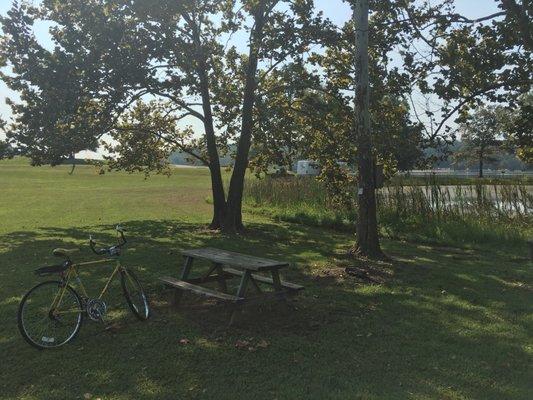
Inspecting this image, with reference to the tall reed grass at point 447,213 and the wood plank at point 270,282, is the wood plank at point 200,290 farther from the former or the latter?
the tall reed grass at point 447,213

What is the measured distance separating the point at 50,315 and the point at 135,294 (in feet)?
3.55

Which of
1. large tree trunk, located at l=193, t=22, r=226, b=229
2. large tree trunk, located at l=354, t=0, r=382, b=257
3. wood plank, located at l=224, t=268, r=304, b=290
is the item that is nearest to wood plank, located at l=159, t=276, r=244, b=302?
wood plank, located at l=224, t=268, r=304, b=290

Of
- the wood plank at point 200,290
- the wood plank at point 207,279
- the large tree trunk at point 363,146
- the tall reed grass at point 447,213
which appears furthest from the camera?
the tall reed grass at point 447,213

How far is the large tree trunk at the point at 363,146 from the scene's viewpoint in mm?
9977

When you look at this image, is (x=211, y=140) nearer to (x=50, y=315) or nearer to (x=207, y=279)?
(x=207, y=279)

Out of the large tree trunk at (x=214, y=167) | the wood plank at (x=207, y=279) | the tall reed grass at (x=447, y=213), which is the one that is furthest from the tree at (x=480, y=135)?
the wood plank at (x=207, y=279)

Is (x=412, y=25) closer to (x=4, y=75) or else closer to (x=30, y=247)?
(x=30, y=247)

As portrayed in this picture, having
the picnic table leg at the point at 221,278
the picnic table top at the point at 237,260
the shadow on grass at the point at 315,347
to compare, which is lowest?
the shadow on grass at the point at 315,347

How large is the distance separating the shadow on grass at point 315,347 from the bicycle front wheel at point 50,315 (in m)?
0.17

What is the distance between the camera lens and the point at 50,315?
17.2 ft

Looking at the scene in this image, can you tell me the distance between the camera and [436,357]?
4992 mm

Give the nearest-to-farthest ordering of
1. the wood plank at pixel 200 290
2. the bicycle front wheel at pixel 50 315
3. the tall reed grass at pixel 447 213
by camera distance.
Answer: the bicycle front wheel at pixel 50 315
the wood plank at pixel 200 290
the tall reed grass at pixel 447 213

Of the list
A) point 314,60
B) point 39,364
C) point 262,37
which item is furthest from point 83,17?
point 39,364

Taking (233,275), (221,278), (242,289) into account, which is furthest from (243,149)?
(242,289)
